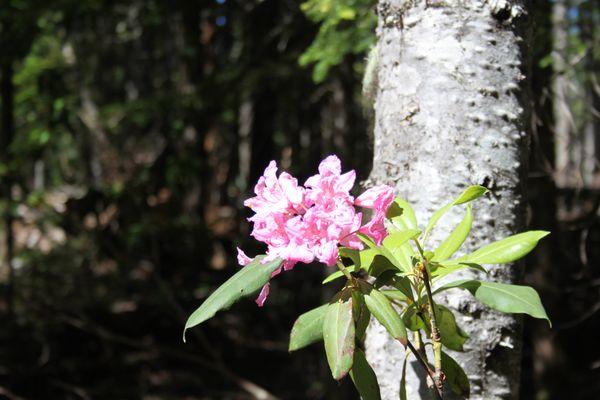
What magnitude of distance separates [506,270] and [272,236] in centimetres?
65

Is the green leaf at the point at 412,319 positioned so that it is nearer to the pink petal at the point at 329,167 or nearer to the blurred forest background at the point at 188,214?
the pink petal at the point at 329,167

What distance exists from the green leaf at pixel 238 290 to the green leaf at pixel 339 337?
0.14m

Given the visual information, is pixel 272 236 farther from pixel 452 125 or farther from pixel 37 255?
pixel 37 255

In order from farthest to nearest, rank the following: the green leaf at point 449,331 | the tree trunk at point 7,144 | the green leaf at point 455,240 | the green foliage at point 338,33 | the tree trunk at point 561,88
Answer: the tree trunk at point 7,144 < the tree trunk at point 561,88 < the green foliage at point 338,33 < the green leaf at point 449,331 < the green leaf at point 455,240

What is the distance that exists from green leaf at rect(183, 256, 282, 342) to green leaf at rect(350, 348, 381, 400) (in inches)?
10.1

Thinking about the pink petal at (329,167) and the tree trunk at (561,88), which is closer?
the pink petal at (329,167)

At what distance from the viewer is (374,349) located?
1465mm

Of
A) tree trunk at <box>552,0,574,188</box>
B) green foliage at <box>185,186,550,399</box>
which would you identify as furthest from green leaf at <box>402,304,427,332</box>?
tree trunk at <box>552,0,574,188</box>

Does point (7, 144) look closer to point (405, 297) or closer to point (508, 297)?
point (405, 297)

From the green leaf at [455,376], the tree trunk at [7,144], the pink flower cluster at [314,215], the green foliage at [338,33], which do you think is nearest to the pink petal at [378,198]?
the pink flower cluster at [314,215]

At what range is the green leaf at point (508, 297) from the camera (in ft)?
3.36

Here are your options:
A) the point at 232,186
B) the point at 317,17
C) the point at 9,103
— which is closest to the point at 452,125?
the point at 317,17

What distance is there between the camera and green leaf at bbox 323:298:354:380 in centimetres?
102

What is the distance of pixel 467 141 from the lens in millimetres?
1385
